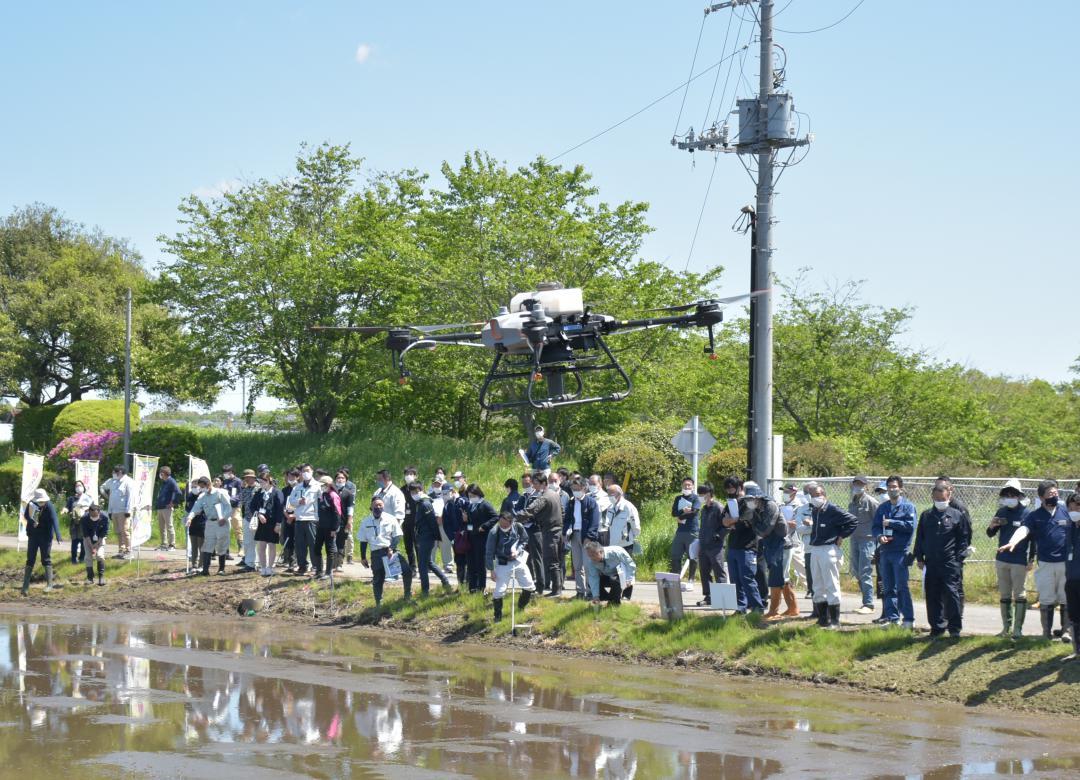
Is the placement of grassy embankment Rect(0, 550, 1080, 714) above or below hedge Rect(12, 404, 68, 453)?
below

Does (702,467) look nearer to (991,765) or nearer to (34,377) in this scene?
(991,765)

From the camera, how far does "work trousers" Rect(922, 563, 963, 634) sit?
48.5 feet

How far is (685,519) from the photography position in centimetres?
1955

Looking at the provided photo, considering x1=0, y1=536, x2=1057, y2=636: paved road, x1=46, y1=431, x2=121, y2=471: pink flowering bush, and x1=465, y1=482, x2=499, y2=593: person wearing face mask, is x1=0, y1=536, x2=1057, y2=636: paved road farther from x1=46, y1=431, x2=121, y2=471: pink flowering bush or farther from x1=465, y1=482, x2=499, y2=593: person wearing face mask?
x1=46, y1=431, x2=121, y2=471: pink flowering bush

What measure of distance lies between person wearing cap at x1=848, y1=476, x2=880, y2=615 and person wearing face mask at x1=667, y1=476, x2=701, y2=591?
8.90 feet

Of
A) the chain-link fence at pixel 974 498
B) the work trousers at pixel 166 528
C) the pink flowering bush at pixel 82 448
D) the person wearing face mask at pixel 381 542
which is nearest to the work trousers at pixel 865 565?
the chain-link fence at pixel 974 498

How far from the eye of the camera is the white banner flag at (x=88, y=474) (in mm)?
26837

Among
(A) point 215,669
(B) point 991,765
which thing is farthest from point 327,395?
(B) point 991,765

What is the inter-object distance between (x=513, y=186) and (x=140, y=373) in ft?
68.2

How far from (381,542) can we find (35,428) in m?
32.3

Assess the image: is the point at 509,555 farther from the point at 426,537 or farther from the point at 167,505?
the point at 167,505

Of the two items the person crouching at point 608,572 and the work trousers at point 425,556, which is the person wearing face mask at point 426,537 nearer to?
the work trousers at point 425,556

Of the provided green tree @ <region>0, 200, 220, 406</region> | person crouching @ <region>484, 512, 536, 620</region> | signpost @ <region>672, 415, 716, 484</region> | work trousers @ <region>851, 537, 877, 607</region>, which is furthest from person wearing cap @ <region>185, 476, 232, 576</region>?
green tree @ <region>0, 200, 220, 406</region>

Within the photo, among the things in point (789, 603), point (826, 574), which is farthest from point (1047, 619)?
point (789, 603)
